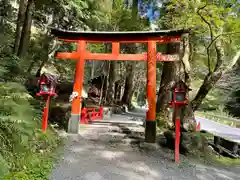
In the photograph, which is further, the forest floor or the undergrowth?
the forest floor

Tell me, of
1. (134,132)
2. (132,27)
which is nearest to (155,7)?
(132,27)

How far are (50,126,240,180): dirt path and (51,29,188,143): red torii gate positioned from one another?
0.82m

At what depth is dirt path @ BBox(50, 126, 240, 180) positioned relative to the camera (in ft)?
13.7

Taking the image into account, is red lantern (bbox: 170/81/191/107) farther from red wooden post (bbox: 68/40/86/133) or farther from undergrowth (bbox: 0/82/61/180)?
red wooden post (bbox: 68/40/86/133)

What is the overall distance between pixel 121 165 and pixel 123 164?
0.30ft

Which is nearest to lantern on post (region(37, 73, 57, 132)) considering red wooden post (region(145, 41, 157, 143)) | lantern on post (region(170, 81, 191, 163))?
red wooden post (region(145, 41, 157, 143))

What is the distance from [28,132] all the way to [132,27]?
11803 mm

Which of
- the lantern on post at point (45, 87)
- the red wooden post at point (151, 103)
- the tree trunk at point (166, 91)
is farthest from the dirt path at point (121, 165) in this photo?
the tree trunk at point (166, 91)

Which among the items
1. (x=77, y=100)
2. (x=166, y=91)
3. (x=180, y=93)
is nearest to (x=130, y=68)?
(x=166, y=91)

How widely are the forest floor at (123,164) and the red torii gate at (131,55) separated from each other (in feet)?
2.44

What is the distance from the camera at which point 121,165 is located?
4770 millimetres

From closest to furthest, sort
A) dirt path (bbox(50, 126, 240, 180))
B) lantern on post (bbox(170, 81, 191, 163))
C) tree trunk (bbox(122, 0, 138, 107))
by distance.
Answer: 1. dirt path (bbox(50, 126, 240, 180))
2. lantern on post (bbox(170, 81, 191, 163))
3. tree trunk (bbox(122, 0, 138, 107))

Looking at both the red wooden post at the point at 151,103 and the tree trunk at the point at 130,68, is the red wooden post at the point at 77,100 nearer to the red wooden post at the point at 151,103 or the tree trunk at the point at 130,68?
the red wooden post at the point at 151,103

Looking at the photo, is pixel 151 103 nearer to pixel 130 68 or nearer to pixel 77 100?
pixel 77 100
